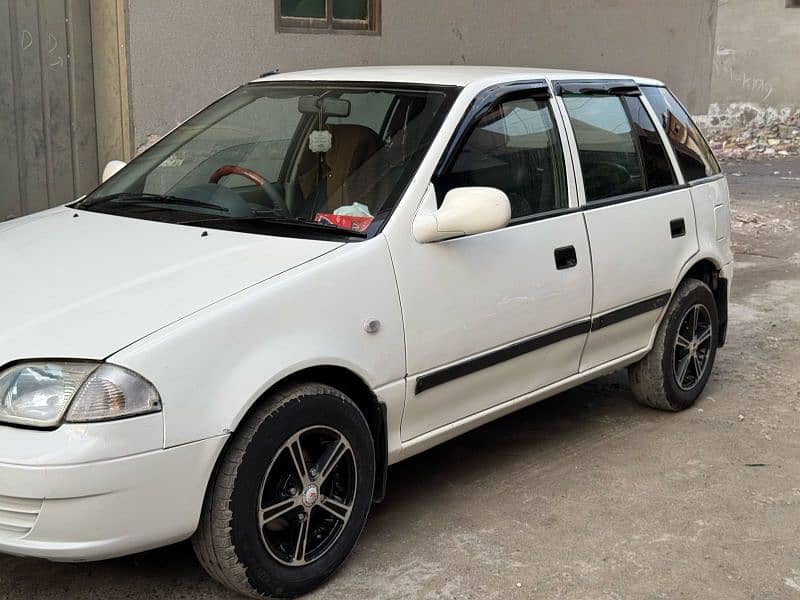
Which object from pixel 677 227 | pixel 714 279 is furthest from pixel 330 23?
pixel 677 227

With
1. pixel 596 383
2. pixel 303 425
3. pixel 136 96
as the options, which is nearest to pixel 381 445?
pixel 303 425

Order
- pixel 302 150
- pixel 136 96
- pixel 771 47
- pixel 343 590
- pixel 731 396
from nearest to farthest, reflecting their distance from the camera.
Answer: pixel 343 590 → pixel 302 150 → pixel 731 396 → pixel 136 96 → pixel 771 47

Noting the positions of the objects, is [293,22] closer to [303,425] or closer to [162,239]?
[162,239]

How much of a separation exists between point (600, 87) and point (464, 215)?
5.19 ft

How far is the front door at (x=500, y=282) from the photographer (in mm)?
3709

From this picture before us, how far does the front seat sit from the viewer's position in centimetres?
385

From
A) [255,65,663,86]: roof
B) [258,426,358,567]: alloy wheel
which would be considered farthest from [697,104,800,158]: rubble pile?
[258,426,358,567]: alloy wheel

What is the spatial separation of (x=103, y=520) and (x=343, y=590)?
951 millimetres

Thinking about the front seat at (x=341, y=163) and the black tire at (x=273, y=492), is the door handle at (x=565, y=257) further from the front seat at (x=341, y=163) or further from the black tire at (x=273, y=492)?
the black tire at (x=273, y=492)

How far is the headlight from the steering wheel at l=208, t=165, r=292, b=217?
1.16 meters

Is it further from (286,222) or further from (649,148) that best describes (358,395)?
(649,148)

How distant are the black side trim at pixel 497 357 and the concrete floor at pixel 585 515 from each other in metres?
0.60

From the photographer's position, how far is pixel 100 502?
285 centimetres

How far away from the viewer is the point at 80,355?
9.46 feet
